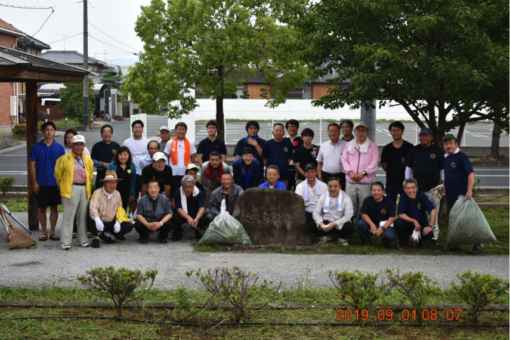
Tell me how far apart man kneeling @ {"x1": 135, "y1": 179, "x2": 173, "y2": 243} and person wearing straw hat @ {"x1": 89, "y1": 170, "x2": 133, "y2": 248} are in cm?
30

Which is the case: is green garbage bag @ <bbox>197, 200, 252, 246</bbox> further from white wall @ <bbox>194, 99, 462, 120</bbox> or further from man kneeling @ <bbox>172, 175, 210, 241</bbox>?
white wall @ <bbox>194, 99, 462, 120</bbox>

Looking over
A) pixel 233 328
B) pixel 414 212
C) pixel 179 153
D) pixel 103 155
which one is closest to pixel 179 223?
pixel 179 153

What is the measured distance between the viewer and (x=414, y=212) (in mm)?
7906

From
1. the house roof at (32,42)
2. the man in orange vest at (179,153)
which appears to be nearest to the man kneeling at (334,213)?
the man in orange vest at (179,153)

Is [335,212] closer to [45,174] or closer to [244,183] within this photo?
[244,183]

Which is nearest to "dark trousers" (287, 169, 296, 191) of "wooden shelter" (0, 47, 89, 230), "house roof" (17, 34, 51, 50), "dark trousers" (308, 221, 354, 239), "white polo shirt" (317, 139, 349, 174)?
"white polo shirt" (317, 139, 349, 174)

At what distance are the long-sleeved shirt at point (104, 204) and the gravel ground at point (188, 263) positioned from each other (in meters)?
0.52

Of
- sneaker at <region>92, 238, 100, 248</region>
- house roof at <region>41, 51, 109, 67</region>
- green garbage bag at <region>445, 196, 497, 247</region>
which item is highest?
house roof at <region>41, 51, 109, 67</region>

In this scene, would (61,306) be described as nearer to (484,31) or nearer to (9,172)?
(484,31)

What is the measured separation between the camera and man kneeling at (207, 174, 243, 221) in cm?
849

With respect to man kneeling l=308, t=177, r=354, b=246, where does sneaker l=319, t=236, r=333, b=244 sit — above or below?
below

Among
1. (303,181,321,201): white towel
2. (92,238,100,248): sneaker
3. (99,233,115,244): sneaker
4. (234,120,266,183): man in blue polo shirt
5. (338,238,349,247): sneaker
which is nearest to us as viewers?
(92,238,100,248): sneaker

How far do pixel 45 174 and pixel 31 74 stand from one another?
188 cm

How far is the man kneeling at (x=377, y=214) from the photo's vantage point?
7.94 meters
